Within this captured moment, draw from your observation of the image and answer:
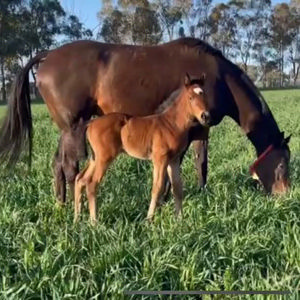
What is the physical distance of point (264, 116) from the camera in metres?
6.14

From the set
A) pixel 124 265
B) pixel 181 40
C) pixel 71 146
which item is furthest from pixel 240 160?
pixel 124 265

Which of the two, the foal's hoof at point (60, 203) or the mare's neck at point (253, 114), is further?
the mare's neck at point (253, 114)

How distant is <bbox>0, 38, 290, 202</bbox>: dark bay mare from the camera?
229 inches

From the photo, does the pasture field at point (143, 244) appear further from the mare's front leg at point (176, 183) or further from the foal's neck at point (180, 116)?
the foal's neck at point (180, 116)

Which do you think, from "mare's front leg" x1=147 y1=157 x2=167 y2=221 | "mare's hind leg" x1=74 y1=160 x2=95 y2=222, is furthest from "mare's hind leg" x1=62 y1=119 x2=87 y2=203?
"mare's front leg" x1=147 y1=157 x2=167 y2=221

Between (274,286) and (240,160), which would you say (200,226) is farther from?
(240,160)

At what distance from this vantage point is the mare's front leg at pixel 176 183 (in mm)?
5188

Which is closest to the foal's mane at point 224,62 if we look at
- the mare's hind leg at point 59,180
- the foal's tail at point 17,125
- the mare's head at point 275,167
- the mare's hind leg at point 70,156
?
the mare's head at point 275,167

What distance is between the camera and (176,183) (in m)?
5.24

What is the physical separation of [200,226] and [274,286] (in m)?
1.21

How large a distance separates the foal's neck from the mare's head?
1.31m

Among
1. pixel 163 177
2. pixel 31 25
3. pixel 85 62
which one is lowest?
pixel 163 177

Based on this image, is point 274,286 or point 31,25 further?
point 31,25

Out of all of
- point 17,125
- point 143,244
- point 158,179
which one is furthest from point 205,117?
point 17,125
